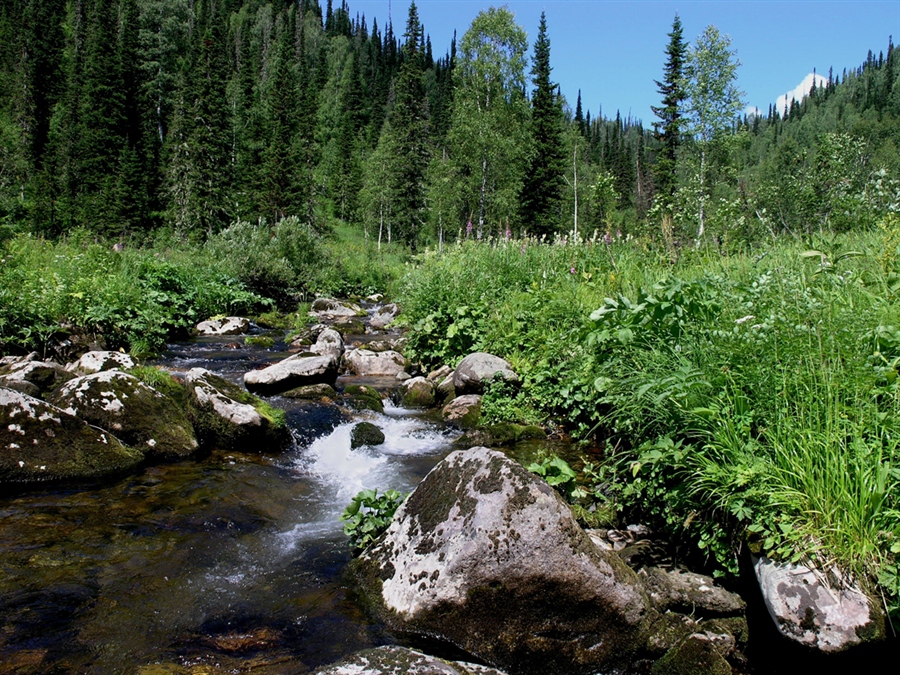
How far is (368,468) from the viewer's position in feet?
20.5

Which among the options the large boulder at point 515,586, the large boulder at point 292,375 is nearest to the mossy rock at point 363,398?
the large boulder at point 292,375

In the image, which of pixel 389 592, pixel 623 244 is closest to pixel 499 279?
pixel 623 244

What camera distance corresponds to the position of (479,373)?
303 inches

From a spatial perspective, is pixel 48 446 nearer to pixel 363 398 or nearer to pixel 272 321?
pixel 363 398

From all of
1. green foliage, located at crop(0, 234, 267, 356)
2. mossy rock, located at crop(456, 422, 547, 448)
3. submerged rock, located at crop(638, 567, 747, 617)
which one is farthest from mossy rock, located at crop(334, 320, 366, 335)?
submerged rock, located at crop(638, 567, 747, 617)

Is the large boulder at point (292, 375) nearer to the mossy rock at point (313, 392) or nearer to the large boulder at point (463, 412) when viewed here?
the mossy rock at point (313, 392)

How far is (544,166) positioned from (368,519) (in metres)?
39.8

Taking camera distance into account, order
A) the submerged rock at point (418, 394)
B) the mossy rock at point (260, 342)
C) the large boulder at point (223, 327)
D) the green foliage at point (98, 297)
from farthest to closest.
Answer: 1. the large boulder at point (223, 327)
2. the mossy rock at point (260, 342)
3. the green foliage at point (98, 297)
4. the submerged rock at point (418, 394)

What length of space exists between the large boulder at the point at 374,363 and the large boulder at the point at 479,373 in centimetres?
301

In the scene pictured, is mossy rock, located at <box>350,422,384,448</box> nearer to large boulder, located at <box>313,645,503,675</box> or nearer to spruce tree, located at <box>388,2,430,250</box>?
large boulder, located at <box>313,645,503,675</box>

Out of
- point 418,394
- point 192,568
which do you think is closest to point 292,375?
point 418,394

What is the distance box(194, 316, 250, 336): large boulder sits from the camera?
14.1 m

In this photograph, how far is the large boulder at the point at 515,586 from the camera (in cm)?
304

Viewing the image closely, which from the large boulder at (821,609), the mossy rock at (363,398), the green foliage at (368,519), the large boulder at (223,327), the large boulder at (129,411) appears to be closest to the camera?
the large boulder at (821,609)
